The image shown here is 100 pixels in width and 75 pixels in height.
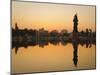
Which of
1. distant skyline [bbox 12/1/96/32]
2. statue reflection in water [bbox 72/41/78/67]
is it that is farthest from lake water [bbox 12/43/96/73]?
distant skyline [bbox 12/1/96/32]

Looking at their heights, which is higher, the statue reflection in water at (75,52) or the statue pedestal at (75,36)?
the statue pedestal at (75,36)

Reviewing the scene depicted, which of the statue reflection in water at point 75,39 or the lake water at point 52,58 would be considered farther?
the statue reflection in water at point 75,39

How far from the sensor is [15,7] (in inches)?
107

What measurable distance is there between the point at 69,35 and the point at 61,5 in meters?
0.39

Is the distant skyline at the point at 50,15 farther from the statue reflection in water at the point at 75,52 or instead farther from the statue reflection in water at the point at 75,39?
the statue reflection in water at the point at 75,52

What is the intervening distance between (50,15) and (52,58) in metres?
0.53

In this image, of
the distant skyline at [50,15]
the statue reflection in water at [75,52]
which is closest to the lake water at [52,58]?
the statue reflection in water at [75,52]

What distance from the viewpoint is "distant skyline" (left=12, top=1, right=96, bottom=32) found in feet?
9.03

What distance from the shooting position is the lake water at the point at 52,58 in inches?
108

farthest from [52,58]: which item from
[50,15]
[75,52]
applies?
[50,15]

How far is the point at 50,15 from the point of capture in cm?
290

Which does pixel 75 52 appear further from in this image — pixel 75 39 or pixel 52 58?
pixel 52 58

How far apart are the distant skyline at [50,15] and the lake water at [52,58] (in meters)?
0.25

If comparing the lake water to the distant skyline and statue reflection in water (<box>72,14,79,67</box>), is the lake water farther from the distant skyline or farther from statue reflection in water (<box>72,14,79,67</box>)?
the distant skyline
